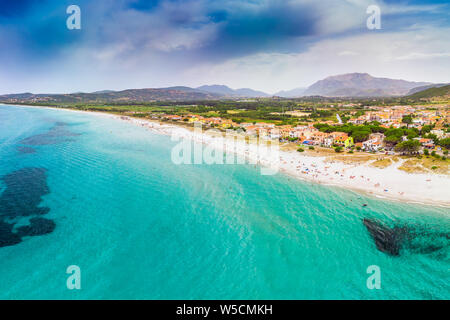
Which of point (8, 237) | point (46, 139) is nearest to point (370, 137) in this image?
point (8, 237)

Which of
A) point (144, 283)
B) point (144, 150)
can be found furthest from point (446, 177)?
point (144, 150)

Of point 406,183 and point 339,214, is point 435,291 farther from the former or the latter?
point 406,183

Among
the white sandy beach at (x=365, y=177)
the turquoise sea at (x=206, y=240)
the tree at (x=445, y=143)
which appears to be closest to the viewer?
the turquoise sea at (x=206, y=240)

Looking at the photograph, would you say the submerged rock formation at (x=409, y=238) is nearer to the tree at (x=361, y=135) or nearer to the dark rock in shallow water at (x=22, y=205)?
the dark rock in shallow water at (x=22, y=205)

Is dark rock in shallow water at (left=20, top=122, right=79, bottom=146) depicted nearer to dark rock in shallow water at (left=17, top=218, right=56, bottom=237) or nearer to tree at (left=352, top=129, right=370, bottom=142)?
dark rock in shallow water at (left=17, top=218, right=56, bottom=237)

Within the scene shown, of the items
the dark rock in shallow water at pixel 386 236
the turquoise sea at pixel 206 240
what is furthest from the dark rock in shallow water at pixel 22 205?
the dark rock in shallow water at pixel 386 236
